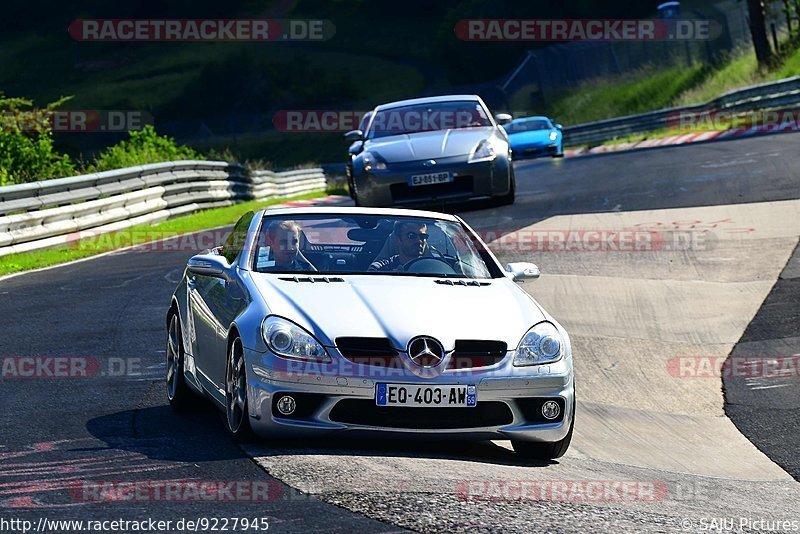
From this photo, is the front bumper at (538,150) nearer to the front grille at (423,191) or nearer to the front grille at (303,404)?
the front grille at (423,191)

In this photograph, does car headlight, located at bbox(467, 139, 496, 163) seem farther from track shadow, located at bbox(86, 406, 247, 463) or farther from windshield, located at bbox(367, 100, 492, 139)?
track shadow, located at bbox(86, 406, 247, 463)

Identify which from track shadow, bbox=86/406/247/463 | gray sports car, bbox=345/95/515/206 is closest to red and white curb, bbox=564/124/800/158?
gray sports car, bbox=345/95/515/206

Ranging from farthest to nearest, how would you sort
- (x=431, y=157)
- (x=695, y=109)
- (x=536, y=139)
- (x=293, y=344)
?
(x=695, y=109)
(x=536, y=139)
(x=431, y=157)
(x=293, y=344)

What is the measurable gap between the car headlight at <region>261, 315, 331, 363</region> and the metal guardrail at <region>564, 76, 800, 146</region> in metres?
27.4

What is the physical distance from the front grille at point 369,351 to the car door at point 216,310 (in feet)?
2.36

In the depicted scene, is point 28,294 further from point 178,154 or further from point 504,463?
point 178,154

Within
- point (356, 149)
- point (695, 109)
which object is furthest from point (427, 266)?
point (695, 109)

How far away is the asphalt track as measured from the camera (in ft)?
18.9

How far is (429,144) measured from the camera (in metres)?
18.1

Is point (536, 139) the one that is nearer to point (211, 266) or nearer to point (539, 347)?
point (211, 266)

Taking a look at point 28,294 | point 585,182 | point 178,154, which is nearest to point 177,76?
point 178,154

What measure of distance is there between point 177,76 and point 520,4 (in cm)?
2717

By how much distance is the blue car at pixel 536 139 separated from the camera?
122 feet

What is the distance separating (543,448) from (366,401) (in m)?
1.16
